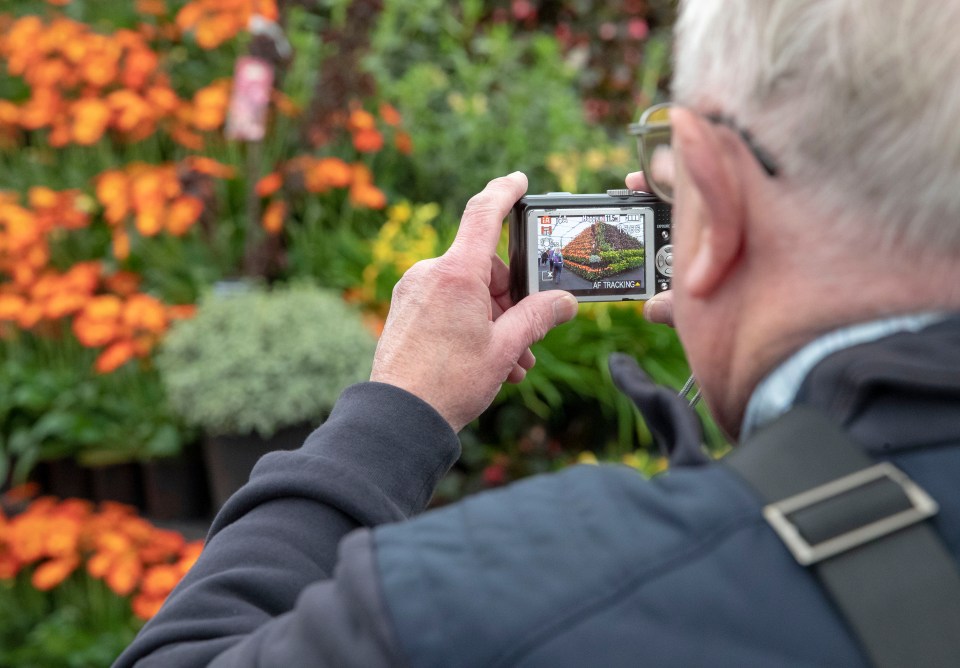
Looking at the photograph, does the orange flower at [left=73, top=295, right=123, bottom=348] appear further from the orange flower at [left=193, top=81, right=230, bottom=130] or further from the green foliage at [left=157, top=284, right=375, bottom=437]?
the orange flower at [left=193, top=81, right=230, bottom=130]

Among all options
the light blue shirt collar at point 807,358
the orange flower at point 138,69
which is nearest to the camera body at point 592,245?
the light blue shirt collar at point 807,358

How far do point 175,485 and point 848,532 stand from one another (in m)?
2.76

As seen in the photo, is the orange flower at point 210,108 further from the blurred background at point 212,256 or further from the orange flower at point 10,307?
the orange flower at point 10,307

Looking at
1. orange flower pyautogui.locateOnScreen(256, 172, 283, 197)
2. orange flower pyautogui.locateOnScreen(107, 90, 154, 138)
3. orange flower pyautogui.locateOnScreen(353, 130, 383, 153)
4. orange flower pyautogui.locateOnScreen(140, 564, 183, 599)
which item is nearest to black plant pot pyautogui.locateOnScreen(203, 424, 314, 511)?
orange flower pyautogui.locateOnScreen(140, 564, 183, 599)

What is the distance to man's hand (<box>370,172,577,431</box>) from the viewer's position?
1.18 meters

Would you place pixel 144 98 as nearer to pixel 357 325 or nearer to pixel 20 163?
pixel 20 163

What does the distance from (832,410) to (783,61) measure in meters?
0.24

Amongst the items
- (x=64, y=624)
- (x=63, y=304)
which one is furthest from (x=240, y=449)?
(x=63, y=304)

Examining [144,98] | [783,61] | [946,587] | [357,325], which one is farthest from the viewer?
[144,98]

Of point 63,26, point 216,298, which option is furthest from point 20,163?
point 216,298

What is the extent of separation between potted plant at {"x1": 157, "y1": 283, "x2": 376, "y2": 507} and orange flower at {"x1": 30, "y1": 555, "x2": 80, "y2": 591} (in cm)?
43

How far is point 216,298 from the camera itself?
3029 millimetres

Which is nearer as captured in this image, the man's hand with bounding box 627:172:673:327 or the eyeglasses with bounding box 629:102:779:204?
the eyeglasses with bounding box 629:102:779:204

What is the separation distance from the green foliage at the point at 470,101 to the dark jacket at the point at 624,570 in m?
2.96
